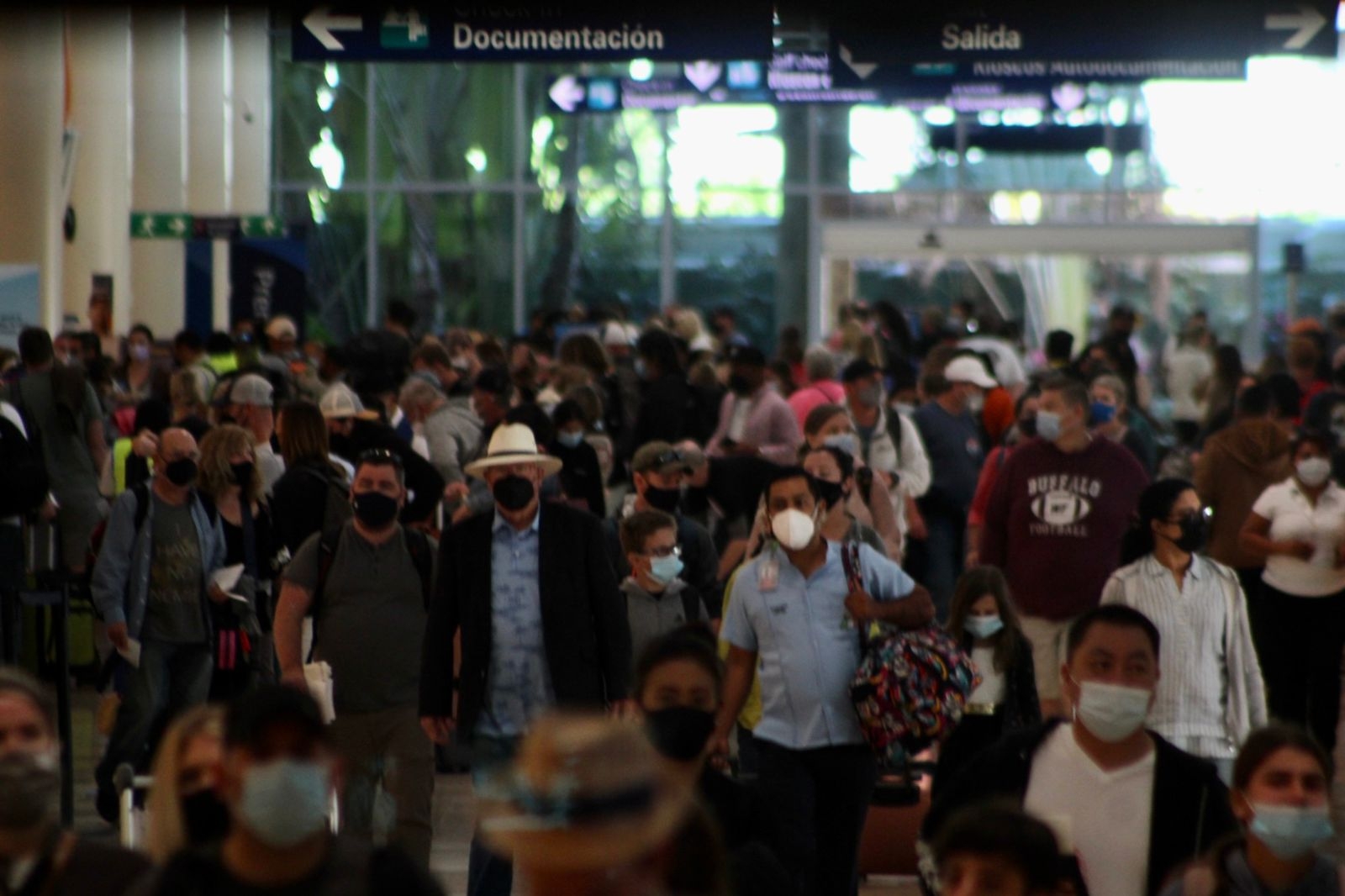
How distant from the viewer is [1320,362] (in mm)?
16844

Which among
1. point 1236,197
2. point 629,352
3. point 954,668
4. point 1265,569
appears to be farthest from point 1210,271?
point 954,668

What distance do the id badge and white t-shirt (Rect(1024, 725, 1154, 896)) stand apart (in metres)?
1.99

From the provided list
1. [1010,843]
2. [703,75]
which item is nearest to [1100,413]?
[1010,843]

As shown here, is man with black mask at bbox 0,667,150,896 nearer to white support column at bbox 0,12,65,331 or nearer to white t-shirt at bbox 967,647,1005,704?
white t-shirt at bbox 967,647,1005,704

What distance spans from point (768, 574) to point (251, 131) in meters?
21.8

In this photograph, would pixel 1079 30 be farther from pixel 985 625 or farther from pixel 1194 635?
pixel 1194 635

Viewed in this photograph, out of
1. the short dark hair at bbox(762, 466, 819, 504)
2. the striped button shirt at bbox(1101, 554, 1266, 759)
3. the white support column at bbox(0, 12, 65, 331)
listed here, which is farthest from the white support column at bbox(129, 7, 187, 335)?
the striped button shirt at bbox(1101, 554, 1266, 759)

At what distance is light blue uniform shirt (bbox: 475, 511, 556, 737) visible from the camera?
7.36 metres

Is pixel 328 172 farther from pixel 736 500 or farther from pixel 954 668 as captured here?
pixel 954 668

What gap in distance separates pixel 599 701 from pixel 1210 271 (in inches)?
864

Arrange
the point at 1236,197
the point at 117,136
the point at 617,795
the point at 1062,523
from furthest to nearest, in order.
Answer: the point at 1236,197 → the point at 117,136 → the point at 1062,523 → the point at 617,795

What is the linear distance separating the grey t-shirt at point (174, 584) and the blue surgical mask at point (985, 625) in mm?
3231

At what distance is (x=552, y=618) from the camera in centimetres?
737

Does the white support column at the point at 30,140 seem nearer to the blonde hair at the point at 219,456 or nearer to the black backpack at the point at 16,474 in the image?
the black backpack at the point at 16,474
